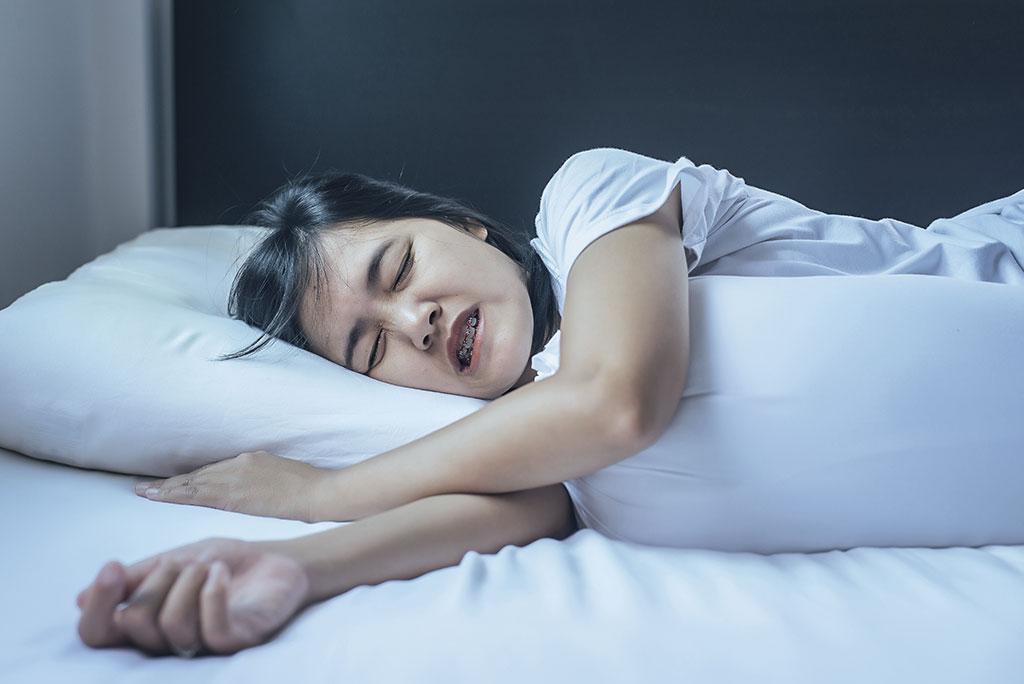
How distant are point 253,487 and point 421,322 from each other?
24cm

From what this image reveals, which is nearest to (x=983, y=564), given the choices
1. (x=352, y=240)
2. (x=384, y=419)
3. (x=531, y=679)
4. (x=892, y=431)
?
(x=892, y=431)

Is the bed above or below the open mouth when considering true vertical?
below

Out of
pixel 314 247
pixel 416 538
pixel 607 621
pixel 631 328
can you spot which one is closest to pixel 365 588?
pixel 416 538

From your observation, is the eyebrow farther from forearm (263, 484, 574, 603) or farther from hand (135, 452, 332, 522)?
forearm (263, 484, 574, 603)

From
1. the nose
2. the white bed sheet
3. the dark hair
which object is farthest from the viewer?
the dark hair

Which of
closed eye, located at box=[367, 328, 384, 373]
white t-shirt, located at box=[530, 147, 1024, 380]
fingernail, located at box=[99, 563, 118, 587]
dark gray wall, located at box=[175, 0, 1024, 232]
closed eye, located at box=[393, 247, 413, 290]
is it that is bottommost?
fingernail, located at box=[99, 563, 118, 587]

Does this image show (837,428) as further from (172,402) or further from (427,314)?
(172,402)

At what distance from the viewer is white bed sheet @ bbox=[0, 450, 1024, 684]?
0.45 meters

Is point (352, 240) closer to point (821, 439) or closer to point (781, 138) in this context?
point (821, 439)

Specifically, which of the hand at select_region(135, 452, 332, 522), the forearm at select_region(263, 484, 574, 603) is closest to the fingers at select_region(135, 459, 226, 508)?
the hand at select_region(135, 452, 332, 522)

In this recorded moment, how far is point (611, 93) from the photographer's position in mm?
1586

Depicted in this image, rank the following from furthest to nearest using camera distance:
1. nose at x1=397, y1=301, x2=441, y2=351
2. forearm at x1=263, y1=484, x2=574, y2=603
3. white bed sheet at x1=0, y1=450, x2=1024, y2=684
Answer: nose at x1=397, y1=301, x2=441, y2=351 < forearm at x1=263, y1=484, x2=574, y2=603 < white bed sheet at x1=0, y1=450, x2=1024, y2=684

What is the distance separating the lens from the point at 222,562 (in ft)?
1.65

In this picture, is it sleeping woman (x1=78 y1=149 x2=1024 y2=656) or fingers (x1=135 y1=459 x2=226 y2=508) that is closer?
sleeping woman (x1=78 y1=149 x2=1024 y2=656)
